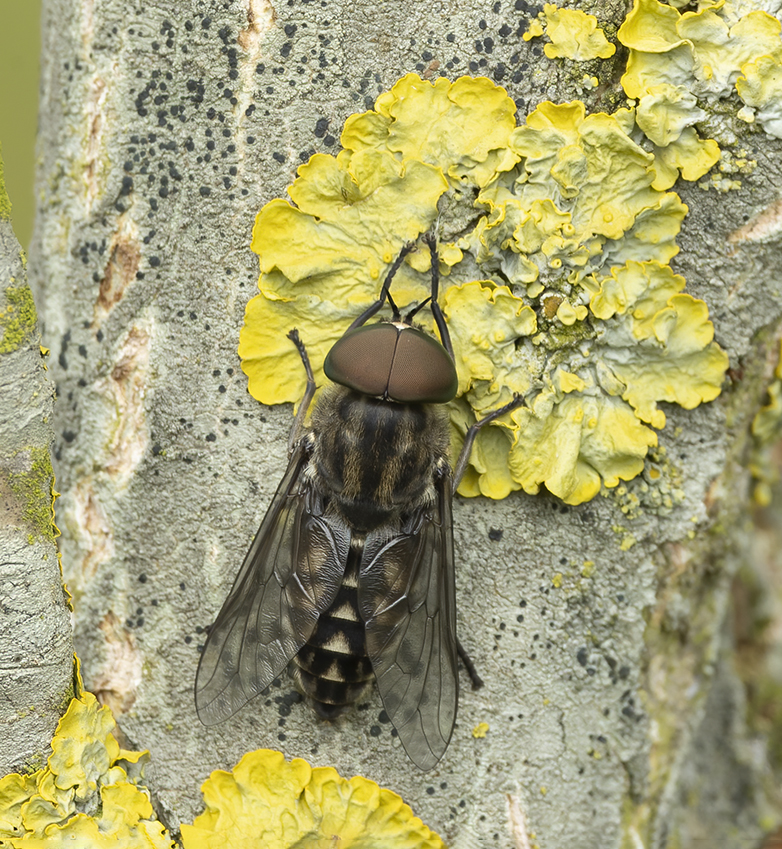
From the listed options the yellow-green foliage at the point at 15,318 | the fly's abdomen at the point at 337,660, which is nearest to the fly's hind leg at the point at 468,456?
the fly's abdomen at the point at 337,660

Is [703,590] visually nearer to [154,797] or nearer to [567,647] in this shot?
[567,647]

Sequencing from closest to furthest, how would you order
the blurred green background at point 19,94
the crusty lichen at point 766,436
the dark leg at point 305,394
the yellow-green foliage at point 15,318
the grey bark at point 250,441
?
the yellow-green foliage at point 15,318 < the grey bark at point 250,441 < the dark leg at point 305,394 < the crusty lichen at point 766,436 < the blurred green background at point 19,94

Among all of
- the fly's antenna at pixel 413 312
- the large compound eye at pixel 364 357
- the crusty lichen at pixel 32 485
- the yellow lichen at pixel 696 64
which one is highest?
the yellow lichen at pixel 696 64

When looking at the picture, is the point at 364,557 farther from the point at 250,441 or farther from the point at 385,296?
the point at 385,296

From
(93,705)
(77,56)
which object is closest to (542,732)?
(93,705)

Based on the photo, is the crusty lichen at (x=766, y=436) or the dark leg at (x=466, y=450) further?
the crusty lichen at (x=766, y=436)

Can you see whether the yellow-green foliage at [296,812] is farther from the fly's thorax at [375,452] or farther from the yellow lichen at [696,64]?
the yellow lichen at [696,64]
